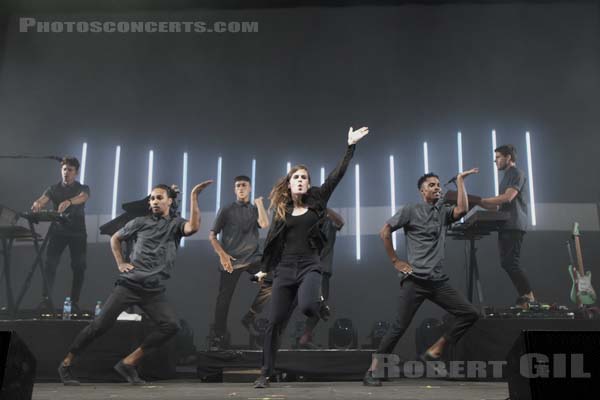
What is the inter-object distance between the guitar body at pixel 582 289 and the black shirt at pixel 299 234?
4.10 m

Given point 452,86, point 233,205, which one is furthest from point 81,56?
point 452,86

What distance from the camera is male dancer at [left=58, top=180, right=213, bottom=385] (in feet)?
17.2

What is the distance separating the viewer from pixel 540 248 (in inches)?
286

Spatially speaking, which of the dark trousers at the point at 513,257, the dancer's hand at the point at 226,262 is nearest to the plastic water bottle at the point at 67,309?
the dancer's hand at the point at 226,262

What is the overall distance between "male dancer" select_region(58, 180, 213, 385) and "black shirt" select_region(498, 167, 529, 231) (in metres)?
3.92

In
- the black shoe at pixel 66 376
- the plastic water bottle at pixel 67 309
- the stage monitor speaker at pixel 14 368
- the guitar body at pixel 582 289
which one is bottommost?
the black shoe at pixel 66 376

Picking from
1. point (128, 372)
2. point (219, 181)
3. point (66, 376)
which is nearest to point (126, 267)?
point (128, 372)

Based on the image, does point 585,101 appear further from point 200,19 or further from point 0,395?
point 0,395

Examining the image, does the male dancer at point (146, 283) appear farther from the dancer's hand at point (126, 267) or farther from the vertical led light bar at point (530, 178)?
the vertical led light bar at point (530, 178)

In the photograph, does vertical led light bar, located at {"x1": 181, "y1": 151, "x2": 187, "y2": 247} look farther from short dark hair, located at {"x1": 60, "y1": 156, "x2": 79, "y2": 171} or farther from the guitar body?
the guitar body

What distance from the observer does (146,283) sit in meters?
5.36

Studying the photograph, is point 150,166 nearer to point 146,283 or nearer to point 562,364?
point 146,283

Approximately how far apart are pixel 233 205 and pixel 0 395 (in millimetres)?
4821

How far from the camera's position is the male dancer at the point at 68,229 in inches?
279
